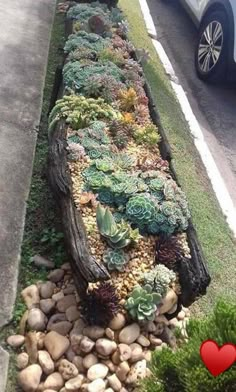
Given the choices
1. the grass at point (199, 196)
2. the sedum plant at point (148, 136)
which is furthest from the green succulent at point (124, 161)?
the grass at point (199, 196)

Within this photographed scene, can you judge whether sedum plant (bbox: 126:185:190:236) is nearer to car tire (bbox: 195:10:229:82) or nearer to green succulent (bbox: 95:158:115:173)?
green succulent (bbox: 95:158:115:173)

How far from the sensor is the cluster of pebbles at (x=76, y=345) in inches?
133

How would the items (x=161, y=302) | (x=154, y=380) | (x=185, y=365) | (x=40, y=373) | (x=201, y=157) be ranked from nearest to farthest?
(x=185, y=365) → (x=154, y=380) → (x=40, y=373) → (x=161, y=302) → (x=201, y=157)

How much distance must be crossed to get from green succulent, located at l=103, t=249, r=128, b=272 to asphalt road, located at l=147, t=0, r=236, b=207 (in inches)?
94.5

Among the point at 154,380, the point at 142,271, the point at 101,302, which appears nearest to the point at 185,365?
the point at 154,380

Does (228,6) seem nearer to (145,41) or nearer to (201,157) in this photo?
(145,41)

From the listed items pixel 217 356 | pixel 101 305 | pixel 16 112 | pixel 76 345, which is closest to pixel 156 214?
pixel 101 305

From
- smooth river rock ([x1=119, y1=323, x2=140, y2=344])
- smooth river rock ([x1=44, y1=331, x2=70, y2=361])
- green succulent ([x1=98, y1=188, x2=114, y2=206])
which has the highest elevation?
green succulent ([x1=98, y1=188, x2=114, y2=206])

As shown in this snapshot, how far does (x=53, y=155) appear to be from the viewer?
15.1 feet

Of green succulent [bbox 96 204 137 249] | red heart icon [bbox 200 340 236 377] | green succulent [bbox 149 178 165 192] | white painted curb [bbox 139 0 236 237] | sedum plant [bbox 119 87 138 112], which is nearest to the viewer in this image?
red heart icon [bbox 200 340 236 377]

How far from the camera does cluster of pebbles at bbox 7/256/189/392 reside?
3375 mm

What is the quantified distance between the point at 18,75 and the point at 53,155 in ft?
7.09

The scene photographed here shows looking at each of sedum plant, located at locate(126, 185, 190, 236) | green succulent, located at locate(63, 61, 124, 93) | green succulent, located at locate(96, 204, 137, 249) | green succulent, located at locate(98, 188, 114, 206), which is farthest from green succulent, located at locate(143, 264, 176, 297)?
green succulent, located at locate(63, 61, 124, 93)

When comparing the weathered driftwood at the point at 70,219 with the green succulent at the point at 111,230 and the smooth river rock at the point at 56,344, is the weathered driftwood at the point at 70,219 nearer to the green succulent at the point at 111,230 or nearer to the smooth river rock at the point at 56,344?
the green succulent at the point at 111,230
